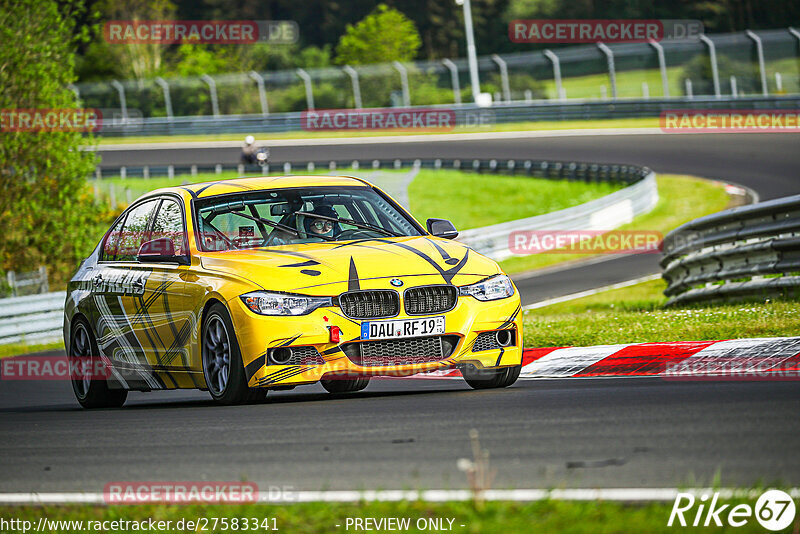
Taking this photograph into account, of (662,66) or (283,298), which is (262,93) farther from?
(283,298)

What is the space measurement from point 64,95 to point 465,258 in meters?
21.8

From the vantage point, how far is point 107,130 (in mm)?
60750

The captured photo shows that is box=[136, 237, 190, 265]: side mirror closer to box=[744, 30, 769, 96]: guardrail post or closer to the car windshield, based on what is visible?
the car windshield

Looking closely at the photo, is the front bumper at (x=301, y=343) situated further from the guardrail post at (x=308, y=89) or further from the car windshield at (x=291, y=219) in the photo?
the guardrail post at (x=308, y=89)

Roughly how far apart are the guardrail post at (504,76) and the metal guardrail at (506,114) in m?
1.58

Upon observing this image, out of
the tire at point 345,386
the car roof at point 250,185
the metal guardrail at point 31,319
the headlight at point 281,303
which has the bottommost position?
the metal guardrail at point 31,319

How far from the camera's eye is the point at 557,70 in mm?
50219

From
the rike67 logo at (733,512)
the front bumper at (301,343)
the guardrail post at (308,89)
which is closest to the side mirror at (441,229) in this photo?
Result: the front bumper at (301,343)

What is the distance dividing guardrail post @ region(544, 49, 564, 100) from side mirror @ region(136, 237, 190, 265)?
41547 millimetres

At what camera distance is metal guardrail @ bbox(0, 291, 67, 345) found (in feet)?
65.8

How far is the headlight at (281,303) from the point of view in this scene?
311 inches

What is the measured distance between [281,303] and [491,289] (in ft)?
4.72

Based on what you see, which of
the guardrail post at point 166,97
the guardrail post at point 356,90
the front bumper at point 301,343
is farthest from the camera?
the guardrail post at point 166,97

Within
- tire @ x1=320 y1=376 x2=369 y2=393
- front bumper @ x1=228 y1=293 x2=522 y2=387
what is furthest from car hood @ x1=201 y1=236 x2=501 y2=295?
tire @ x1=320 y1=376 x2=369 y2=393
